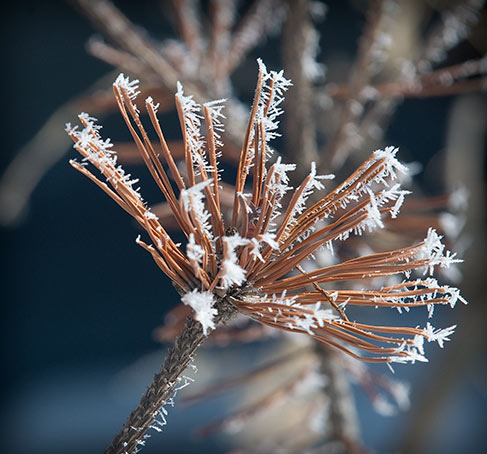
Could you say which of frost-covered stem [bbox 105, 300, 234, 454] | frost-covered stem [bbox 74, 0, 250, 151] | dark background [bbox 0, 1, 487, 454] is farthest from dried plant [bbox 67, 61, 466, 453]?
dark background [bbox 0, 1, 487, 454]

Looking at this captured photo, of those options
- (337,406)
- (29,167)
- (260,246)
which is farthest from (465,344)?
(29,167)

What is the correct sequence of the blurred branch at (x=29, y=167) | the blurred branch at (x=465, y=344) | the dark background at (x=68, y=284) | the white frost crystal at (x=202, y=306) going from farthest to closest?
1. the dark background at (x=68, y=284)
2. the blurred branch at (x=29, y=167)
3. the blurred branch at (x=465, y=344)
4. the white frost crystal at (x=202, y=306)

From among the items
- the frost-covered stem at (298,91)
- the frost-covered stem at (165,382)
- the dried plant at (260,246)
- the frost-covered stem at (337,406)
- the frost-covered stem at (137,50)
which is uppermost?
the frost-covered stem at (298,91)

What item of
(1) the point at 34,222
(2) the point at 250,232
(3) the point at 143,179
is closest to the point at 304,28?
(2) the point at 250,232

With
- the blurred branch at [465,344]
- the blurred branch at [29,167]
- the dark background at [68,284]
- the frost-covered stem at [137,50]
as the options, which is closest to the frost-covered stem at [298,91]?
the frost-covered stem at [137,50]

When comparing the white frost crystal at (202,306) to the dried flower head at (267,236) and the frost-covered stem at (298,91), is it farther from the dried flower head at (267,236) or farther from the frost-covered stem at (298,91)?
the frost-covered stem at (298,91)
